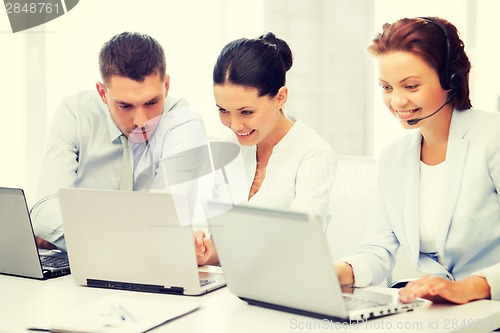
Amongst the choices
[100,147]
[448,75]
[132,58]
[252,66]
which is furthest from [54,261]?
[448,75]

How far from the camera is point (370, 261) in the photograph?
6.28 ft

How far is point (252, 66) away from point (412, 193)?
0.62 meters

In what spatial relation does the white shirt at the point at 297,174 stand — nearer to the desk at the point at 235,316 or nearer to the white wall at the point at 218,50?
the desk at the point at 235,316

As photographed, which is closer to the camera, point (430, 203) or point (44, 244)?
point (430, 203)

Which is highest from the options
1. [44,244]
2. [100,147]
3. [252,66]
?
[252,66]

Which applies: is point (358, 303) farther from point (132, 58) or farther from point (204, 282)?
point (132, 58)

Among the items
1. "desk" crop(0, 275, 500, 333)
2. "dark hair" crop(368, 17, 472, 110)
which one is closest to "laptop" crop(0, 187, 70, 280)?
"desk" crop(0, 275, 500, 333)

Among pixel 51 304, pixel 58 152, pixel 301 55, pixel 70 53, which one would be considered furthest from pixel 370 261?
pixel 301 55

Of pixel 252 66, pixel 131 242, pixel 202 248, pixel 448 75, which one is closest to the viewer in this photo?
pixel 131 242

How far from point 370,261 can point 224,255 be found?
18.5 inches

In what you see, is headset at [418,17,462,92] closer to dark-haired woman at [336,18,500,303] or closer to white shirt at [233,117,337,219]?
dark-haired woman at [336,18,500,303]

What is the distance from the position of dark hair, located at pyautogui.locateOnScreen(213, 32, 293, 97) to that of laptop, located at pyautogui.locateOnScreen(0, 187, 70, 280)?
72 centimetres

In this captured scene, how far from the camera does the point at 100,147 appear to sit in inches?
97.8

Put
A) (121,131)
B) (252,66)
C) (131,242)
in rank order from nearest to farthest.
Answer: (131,242) < (252,66) < (121,131)
